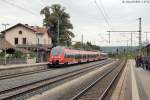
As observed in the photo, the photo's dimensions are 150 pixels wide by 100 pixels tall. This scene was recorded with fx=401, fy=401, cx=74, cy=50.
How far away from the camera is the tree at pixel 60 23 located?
110812 millimetres

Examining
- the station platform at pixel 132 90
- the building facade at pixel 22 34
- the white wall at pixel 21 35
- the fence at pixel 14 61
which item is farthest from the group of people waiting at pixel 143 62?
the white wall at pixel 21 35

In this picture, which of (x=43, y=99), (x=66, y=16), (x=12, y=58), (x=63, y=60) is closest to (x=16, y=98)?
(x=43, y=99)

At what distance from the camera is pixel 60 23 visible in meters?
112

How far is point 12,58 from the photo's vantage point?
6172 centimetres

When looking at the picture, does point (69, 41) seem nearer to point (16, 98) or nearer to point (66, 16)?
point (66, 16)

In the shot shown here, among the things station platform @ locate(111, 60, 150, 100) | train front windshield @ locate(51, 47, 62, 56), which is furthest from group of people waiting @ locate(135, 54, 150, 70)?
station platform @ locate(111, 60, 150, 100)

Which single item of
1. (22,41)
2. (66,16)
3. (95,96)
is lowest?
(95,96)

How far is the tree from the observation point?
111 metres

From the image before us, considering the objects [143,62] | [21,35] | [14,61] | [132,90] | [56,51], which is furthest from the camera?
[21,35]

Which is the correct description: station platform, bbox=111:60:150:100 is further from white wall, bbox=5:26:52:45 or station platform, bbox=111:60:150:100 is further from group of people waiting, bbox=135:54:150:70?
white wall, bbox=5:26:52:45

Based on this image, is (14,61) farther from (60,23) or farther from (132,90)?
(60,23)

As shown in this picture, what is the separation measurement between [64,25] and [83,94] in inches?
3680

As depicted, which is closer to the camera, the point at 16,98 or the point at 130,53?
the point at 16,98

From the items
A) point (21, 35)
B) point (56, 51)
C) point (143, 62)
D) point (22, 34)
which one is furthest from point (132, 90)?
A: point (21, 35)
